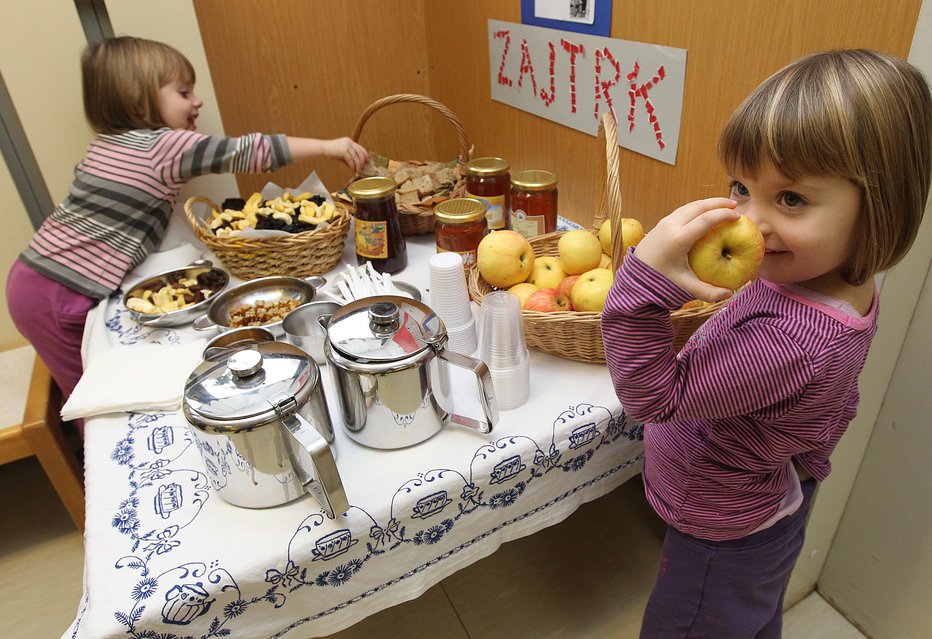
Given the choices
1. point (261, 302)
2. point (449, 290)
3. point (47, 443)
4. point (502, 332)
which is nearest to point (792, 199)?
point (502, 332)

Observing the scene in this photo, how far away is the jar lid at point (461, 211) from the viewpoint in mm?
1094

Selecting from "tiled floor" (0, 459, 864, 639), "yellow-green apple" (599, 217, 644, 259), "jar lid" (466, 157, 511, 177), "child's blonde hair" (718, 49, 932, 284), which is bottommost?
"tiled floor" (0, 459, 864, 639)

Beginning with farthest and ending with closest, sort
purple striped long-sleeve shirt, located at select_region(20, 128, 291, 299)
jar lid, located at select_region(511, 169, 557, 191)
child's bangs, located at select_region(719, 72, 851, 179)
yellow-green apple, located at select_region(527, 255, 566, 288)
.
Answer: purple striped long-sleeve shirt, located at select_region(20, 128, 291, 299) → jar lid, located at select_region(511, 169, 557, 191) → yellow-green apple, located at select_region(527, 255, 566, 288) → child's bangs, located at select_region(719, 72, 851, 179)

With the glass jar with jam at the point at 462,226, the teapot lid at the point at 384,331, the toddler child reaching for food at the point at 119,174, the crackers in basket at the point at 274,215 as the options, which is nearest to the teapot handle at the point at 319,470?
the teapot lid at the point at 384,331

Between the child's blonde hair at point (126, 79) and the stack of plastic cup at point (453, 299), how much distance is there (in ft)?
2.94

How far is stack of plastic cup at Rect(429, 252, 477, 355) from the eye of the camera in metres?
0.96

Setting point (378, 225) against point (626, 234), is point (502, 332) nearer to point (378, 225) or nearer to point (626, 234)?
point (626, 234)

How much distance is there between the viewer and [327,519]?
734mm

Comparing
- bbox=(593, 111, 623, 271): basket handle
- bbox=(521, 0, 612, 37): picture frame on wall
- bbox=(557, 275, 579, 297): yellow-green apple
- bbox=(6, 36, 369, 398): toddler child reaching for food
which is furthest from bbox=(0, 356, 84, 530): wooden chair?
bbox=(521, 0, 612, 37): picture frame on wall

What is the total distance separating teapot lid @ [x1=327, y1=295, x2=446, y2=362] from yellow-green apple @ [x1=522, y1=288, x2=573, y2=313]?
207 mm

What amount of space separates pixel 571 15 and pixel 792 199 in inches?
36.1

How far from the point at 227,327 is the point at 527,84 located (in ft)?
3.12

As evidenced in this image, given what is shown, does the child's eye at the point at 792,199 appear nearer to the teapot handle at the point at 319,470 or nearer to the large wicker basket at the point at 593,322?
the large wicker basket at the point at 593,322

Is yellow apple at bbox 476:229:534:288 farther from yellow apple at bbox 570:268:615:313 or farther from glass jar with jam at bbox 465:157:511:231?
glass jar with jam at bbox 465:157:511:231
